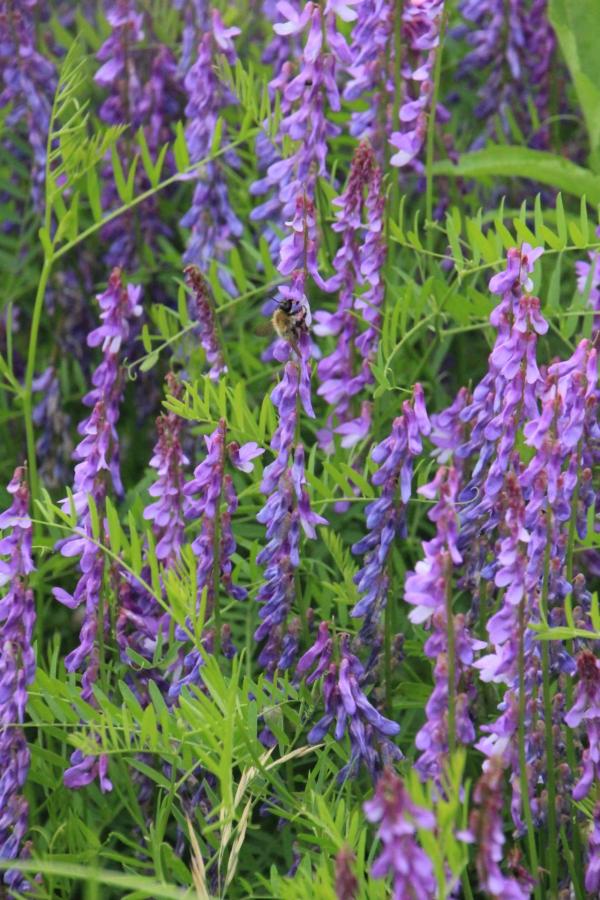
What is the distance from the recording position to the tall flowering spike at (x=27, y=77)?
113 inches

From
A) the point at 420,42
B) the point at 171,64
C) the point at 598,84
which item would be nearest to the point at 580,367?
the point at 420,42

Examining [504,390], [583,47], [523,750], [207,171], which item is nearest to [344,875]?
[523,750]

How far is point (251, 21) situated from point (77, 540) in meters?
1.94

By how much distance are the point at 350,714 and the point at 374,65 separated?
1265 mm

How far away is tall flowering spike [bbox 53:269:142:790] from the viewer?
1.81 metres

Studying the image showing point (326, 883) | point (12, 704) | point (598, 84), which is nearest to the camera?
point (326, 883)

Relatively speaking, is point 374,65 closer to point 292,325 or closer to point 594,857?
point 292,325

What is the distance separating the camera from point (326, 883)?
1384 millimetres

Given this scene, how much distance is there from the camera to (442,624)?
137 centimetres

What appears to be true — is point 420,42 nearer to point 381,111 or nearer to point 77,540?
point 381,111

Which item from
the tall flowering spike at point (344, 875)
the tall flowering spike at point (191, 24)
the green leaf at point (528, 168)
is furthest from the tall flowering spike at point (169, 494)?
the tall flowering spike at point (191, 24)

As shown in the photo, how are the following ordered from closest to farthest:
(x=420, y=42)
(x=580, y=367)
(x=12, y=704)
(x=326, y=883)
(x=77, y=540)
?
(x=326, y=883) < (x=580, y=367) < (x=12, y=704) < (x=77, y=540) < (x=420, y=42)

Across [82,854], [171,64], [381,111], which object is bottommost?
[82,854]

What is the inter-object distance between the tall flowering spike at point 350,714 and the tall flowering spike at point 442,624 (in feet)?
0.53
